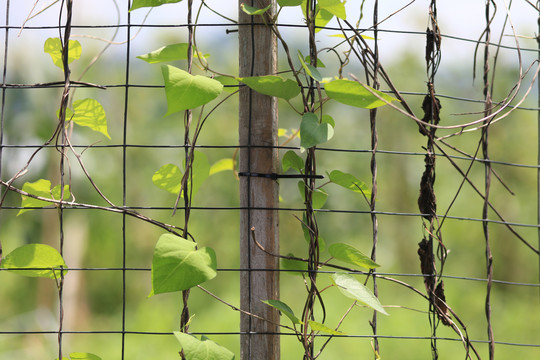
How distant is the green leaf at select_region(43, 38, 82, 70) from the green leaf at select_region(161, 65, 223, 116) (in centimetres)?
22

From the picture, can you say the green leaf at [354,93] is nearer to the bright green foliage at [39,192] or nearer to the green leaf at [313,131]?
the green leaf at [313,131]

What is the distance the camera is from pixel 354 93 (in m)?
0.73

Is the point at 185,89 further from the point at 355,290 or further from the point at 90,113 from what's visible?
the point at 355,290

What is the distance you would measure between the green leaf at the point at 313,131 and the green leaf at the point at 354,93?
1.7 inches

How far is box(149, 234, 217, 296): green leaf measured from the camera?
0.68 meters

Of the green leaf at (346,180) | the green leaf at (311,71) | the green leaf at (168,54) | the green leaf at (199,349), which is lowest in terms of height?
the green leaf at (199,349)

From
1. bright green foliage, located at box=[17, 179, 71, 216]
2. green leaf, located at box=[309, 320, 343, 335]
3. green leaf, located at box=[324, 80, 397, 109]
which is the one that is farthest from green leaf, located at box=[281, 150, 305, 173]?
bright green foliage, located at box=[17, 179, 71, 216]

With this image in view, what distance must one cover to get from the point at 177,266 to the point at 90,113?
1.01 feet

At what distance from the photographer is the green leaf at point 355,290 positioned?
72 centimetres

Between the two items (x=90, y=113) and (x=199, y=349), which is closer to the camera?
(x=199, y=349)

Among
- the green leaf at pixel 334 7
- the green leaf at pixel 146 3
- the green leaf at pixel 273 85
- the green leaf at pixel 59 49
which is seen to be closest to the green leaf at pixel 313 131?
the green leaf at pixel 273 85

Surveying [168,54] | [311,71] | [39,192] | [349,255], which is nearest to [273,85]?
[311,71]

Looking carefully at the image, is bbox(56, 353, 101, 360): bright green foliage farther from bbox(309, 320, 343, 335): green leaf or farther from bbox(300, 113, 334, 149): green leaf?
bbox(300, 113, 334, 149): green leaf

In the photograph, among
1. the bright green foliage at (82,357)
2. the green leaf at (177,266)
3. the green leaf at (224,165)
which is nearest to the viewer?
the green leaf at (177,266)
